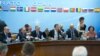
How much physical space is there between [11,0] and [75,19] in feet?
7.36

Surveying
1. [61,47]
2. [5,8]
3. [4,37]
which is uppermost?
[5,8]

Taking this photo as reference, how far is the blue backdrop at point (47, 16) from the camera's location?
378 inches

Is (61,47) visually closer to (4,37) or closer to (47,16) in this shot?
(4,37)

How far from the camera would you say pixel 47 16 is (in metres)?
9.72

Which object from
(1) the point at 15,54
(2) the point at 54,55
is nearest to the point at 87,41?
(2) the point at 54,55

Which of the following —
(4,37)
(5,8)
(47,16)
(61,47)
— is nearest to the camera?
(4,37)

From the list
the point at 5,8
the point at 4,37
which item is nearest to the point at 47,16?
the point at 5,8

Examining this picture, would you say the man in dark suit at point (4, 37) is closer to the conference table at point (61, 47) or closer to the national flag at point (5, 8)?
the conference table at point (61, 47)

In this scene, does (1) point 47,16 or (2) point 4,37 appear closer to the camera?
(2) point 4,37

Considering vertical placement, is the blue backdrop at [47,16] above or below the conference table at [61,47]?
above

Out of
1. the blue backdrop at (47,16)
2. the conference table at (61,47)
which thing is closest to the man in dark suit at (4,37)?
the conference table at (61,47)

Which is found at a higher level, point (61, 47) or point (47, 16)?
point (47, 16)

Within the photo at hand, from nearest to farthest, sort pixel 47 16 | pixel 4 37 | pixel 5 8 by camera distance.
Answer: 1. pixel 4 37
2. pixel 5 8
3. pixel 47 16

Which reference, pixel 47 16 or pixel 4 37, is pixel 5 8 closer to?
pixel 47 16
